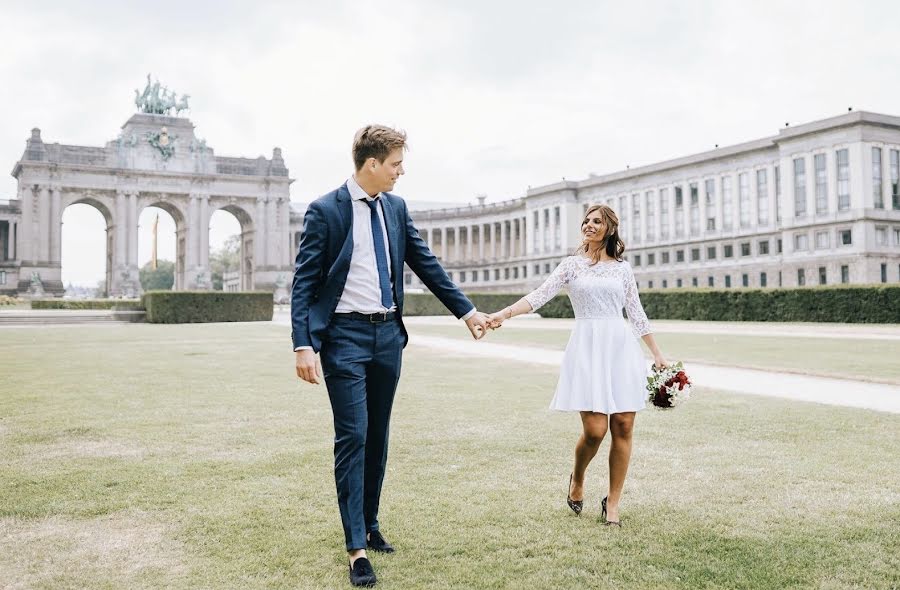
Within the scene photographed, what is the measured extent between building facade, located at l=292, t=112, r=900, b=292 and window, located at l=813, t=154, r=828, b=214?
0.09 m

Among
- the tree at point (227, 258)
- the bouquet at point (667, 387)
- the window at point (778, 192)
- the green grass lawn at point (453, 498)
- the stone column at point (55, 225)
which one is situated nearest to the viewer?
the green grass lawn at point (453, 498)

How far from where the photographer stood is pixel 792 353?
17.7 meters

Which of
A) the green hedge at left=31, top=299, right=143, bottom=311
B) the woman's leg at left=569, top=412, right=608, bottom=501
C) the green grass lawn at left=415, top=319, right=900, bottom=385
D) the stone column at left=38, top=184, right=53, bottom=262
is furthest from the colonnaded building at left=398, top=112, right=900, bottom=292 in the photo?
the woman's leg at left=569, top=412, right=608, bottom=501

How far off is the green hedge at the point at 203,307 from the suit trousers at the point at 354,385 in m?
39.8

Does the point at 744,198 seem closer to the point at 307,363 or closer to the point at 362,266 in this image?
the point at 362,266

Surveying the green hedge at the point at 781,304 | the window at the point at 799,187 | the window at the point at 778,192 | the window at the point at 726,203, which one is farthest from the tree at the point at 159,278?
the window at the point at 799,187

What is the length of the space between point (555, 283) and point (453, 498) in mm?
1707

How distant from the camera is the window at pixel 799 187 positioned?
64.4 metres

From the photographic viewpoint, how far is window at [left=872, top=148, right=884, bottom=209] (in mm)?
60369

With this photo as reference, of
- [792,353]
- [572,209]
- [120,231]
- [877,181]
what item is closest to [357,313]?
[792,353]

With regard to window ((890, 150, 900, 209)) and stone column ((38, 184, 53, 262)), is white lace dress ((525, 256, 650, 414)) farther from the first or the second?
stone column ((38, 184, 53, 262))

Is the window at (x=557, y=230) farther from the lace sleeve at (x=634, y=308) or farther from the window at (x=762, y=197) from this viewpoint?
the lace sleeve at (x=634, y=308)

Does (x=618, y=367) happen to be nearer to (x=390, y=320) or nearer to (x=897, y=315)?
(x=390, y=320)

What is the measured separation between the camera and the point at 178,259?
282 ft
